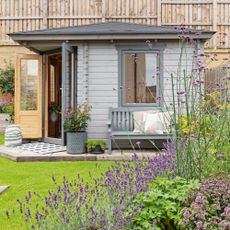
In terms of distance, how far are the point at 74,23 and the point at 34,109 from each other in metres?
5.98

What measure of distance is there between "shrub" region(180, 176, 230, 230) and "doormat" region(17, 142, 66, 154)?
18.6 ft

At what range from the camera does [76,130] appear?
803 cm

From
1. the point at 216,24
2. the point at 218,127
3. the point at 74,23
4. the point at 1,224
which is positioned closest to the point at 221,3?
the point at 216,24

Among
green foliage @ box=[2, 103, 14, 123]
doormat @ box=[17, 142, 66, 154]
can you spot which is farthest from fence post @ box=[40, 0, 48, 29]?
doormat @ box=[17, 142, 66, 154]

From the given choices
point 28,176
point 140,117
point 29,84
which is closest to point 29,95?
point 29,84

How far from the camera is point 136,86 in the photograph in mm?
8906

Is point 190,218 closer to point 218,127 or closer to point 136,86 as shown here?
point 218,127

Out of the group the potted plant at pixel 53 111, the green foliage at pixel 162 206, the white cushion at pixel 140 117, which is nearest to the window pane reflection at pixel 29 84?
the potted plant at pixel 53 111

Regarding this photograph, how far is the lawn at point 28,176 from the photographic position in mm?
4312

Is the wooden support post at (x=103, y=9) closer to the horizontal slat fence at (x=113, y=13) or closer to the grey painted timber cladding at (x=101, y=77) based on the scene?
the horizontal slat fence at (x=113, y=13)

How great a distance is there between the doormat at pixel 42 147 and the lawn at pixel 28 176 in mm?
774

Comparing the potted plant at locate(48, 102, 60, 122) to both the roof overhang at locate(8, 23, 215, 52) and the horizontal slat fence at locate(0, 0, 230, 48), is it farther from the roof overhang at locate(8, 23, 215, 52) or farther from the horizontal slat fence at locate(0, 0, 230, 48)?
the horizontal slat fence at locate(0, 0, 230, 48)

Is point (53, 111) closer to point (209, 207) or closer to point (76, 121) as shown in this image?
point (76, 121)

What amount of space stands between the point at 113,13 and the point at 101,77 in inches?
262
